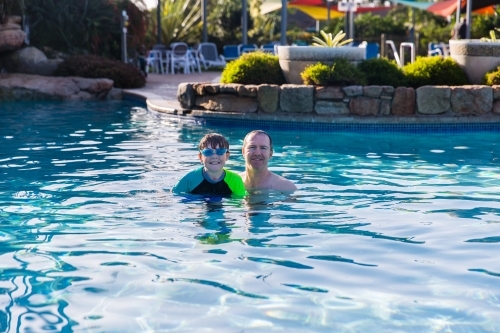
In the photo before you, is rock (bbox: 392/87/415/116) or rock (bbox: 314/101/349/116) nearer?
rock (bbox: 392/87/415/116)

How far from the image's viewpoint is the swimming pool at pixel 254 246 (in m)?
4.10

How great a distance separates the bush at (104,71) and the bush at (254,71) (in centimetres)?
530

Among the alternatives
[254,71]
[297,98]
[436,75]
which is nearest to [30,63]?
[254,71]

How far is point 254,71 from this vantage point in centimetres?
1307

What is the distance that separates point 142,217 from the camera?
6234mm

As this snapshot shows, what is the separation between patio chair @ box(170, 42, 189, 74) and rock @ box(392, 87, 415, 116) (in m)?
11.4

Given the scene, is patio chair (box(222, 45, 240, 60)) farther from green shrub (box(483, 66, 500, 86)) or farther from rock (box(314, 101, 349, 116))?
green shrub (box(483, 66, 500, 86))

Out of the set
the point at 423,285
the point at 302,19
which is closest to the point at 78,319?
the point at 423,285

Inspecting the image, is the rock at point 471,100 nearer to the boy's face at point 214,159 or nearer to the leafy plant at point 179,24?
the boy's face at point 214,159

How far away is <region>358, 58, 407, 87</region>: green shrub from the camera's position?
12.8m

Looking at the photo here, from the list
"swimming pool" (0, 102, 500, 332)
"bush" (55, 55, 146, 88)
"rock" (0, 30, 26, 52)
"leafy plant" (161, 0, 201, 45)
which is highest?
"leafy plant" (161, 0, 201, 45)

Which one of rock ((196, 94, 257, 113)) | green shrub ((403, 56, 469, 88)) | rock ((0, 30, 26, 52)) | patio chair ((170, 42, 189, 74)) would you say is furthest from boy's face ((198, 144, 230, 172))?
patio chair ((170, 42, 189, 74))

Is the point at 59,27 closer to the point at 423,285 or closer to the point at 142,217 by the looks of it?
the point at 142,217

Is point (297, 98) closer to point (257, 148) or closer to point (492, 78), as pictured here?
point (492, 78)
